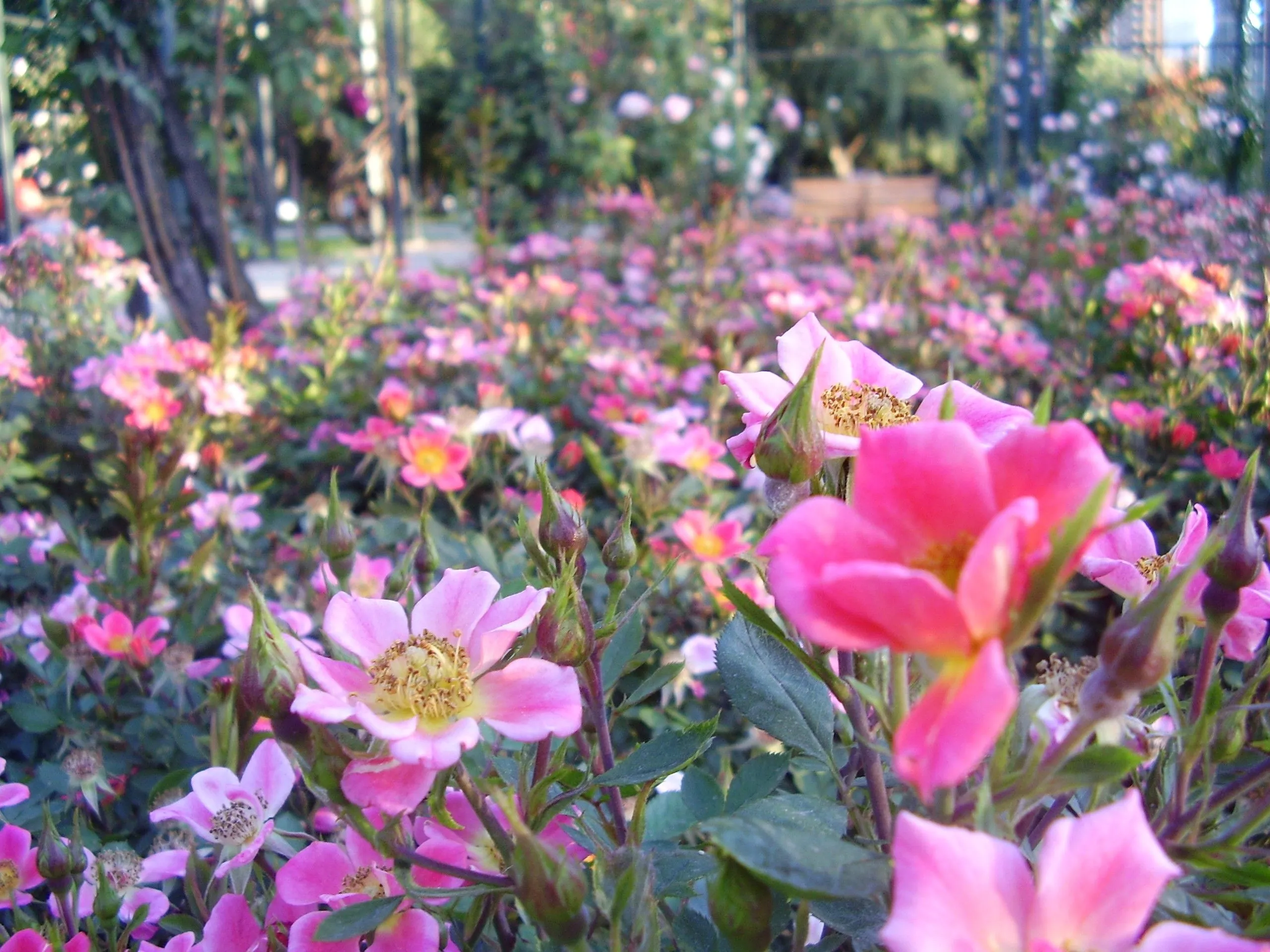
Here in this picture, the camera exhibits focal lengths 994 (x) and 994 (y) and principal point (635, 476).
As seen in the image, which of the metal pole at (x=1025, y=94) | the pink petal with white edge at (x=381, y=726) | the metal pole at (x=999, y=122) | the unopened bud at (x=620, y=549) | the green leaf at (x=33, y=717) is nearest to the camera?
the pink petal with white edge at (x=381, y=726)

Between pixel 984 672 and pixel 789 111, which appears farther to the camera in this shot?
pixel 789 111

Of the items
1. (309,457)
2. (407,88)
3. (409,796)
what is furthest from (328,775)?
(407,88)

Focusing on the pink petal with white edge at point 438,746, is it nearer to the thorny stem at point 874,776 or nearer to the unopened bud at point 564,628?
the unopened bud at point 564,628

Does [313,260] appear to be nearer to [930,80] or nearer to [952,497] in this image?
[952,497]

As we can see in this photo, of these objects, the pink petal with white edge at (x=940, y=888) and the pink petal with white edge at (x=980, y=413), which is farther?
the pink petal with white edge at (x=980, y=413)

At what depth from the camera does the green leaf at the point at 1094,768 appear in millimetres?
328

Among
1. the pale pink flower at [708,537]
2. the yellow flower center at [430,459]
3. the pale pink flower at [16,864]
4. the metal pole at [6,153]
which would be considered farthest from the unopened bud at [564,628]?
the metal pole at [6,153]

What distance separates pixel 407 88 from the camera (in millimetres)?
5223

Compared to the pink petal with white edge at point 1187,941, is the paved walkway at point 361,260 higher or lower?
lower

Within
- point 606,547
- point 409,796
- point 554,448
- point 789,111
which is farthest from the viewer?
point 789,111

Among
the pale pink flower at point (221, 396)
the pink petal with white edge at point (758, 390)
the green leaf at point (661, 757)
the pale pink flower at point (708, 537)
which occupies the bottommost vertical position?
the pale pink flower at point (708, 537)

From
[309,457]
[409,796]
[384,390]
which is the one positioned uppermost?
[409,796]

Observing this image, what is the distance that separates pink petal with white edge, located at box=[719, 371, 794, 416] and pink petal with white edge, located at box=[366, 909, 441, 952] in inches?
11.5

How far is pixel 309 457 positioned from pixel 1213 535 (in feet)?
5.51
